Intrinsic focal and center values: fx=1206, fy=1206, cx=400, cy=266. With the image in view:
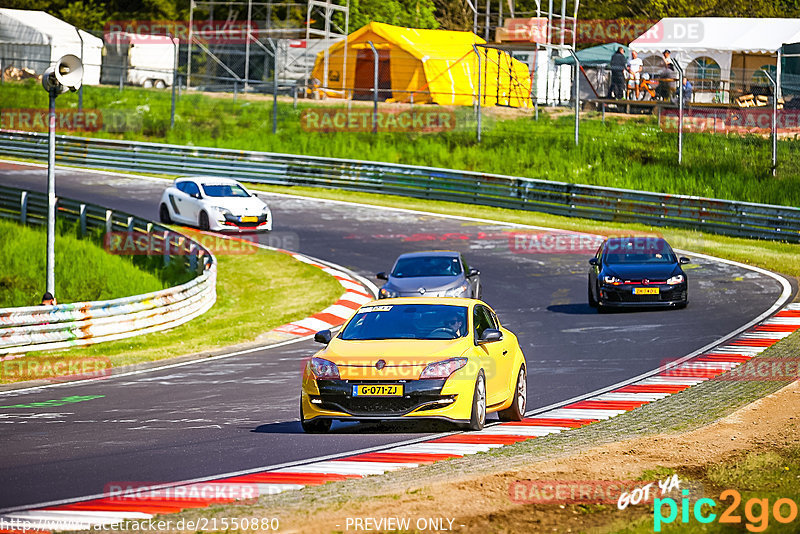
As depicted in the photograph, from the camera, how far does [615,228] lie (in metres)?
33.3

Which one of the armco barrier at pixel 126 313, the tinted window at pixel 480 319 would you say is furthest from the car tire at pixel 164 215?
the tinted window at pixel 480 319

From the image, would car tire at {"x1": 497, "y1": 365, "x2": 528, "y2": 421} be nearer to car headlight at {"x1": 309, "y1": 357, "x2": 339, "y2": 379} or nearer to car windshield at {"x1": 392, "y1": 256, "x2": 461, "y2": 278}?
car headlight at {"x1": 309, "y1": 357, "x2": 339, "y2": 379}

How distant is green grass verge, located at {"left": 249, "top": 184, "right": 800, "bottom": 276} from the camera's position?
2914 centimetres

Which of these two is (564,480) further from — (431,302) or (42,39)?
(42,39)

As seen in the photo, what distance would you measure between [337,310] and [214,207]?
9277mm

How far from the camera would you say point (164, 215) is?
1309 inches

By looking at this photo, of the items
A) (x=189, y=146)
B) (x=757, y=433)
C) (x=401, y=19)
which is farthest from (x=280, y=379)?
(x=401, y=19)

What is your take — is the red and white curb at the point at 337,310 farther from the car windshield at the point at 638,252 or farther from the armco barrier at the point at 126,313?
the car windshield at the point at 638,252

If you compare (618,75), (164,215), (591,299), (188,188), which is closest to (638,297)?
(591,299)

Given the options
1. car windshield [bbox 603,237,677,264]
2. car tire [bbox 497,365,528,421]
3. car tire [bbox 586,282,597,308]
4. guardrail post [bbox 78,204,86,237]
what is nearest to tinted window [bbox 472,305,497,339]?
car tire [bbox 497,365,528,421]

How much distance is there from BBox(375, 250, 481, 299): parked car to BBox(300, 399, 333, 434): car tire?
9.03 m

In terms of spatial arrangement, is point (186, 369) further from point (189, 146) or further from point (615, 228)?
point (189, 146)

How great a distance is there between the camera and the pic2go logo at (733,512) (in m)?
8.12

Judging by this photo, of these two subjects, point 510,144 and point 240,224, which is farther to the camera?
point 510,144
